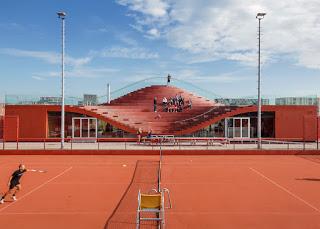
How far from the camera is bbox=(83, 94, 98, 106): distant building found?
39625mm

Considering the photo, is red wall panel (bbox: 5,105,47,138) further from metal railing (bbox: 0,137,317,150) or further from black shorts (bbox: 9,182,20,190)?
black shorts (bbox: 9,182,20,190)

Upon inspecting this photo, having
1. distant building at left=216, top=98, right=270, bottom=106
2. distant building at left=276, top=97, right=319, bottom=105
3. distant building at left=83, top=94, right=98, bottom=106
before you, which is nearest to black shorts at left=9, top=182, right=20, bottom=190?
distant building at left=83, top=94, right=98, bottom=106

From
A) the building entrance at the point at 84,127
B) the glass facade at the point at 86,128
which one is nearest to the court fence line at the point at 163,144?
the glass facade at the point at 86,128

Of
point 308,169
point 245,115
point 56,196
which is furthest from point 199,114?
point 56,196

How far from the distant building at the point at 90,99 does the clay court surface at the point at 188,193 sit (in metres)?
16.8

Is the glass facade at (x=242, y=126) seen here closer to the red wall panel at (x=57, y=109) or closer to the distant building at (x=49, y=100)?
the red wall panel at (x=57, y=109)

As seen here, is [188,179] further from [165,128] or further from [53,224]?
[165,128]

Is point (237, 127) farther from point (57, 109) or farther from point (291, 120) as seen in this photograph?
point (57, 109)

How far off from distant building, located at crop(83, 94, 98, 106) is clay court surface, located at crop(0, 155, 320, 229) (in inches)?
663

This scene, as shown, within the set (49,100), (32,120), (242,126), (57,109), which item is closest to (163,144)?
(242,126)

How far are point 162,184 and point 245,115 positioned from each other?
74.2 ft

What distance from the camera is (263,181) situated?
16.0m

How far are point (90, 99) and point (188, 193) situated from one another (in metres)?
28.5

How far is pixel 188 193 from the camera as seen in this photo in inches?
532
